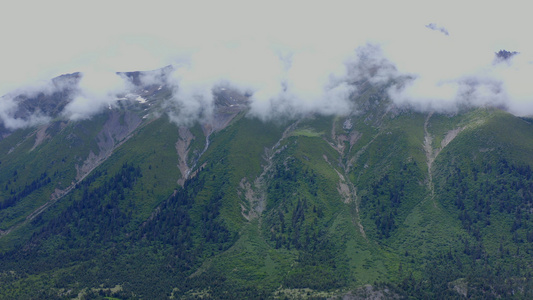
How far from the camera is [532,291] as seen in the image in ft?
653

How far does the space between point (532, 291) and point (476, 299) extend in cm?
2681

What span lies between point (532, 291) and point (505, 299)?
13.2 m

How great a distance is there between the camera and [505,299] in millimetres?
199750

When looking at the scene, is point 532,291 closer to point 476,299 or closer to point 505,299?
point 505,299

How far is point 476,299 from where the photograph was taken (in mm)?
199875

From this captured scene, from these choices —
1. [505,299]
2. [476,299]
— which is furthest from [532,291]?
[476,299]

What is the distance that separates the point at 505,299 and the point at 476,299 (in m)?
13.9
